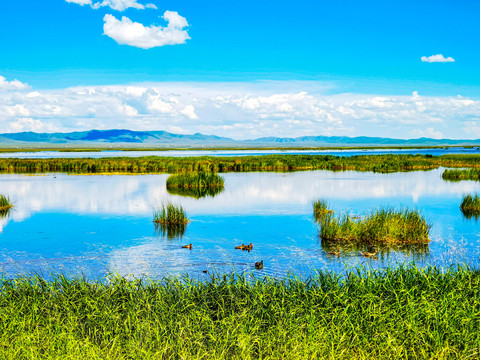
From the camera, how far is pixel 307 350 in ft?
23.7

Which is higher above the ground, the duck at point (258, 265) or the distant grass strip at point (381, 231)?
the distant grass strip at point (381, 231)

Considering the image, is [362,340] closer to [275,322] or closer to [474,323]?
[275,322]

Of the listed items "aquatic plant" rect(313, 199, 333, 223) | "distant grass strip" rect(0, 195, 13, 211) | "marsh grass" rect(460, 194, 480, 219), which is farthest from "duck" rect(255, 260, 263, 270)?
"distant grass strip" rect(0, 195, 13, 211)

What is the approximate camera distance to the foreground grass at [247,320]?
7.42 meters

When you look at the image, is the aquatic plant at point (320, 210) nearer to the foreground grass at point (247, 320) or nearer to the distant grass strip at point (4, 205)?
the foreground grass at point (247, 320)

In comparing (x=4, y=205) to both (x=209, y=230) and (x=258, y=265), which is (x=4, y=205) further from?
(x=258, y=265)

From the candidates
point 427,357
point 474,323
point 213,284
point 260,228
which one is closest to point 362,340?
point 427,357

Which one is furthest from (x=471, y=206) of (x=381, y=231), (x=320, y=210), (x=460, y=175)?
(x=460, y=175)

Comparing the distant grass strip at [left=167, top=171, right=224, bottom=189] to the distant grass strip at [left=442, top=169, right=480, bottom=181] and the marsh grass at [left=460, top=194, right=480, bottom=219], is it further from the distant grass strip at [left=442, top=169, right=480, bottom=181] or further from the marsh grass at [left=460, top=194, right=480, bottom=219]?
the distant grass strip at [left=442, top=169, right=480, bottom=181]

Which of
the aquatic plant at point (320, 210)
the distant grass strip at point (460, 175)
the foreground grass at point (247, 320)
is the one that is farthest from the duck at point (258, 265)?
the distant grass strip at point (460, 175)

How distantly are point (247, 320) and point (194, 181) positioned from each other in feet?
107

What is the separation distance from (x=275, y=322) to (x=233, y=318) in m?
0.84

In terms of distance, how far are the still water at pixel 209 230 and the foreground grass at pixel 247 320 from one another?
1.84 metres

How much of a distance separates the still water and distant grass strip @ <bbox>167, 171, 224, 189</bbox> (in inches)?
Answer: 34.0
